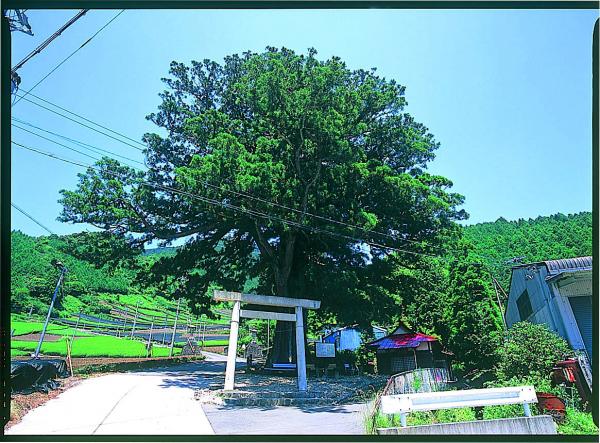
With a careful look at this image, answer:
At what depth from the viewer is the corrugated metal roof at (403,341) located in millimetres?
17953

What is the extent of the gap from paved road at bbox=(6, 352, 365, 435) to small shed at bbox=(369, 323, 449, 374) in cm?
870

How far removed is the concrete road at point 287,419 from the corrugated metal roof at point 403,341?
8.23 metres

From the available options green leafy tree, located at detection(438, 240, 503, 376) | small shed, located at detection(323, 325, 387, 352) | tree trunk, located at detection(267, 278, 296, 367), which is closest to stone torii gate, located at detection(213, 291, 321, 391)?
tree trunk, located at detection(267, 278, 296, 367)

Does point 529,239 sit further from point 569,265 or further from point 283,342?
point 283,342

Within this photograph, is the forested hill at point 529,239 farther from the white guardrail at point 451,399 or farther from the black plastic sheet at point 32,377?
the black plastic sheet at point 32,377

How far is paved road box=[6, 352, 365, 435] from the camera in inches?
276

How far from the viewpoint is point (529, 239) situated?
24922 millimetres

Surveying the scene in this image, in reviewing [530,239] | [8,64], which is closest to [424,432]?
[8,64]

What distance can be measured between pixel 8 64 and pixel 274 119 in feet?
26.9

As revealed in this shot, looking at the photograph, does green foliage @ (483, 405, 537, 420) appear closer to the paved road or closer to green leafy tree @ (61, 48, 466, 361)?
the paved road

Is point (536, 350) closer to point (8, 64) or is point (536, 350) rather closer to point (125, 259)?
point (8, 64)

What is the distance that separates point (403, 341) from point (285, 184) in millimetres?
9227

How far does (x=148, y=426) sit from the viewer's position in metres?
7.26

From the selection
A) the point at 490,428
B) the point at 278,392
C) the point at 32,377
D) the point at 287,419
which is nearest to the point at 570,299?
the point at 490,428
